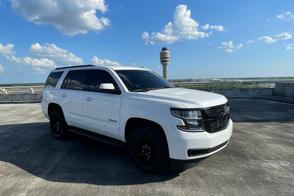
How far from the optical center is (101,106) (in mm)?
6113

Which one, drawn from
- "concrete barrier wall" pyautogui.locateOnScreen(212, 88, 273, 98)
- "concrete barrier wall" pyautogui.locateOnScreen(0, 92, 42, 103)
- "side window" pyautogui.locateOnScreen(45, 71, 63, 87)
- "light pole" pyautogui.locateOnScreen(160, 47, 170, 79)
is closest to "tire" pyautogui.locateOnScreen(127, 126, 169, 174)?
"side window" pyautogui.locateOnScreen(45, 71, 63, 87)

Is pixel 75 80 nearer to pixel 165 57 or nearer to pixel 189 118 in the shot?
pixel 189 118

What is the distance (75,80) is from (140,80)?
6.35 feet

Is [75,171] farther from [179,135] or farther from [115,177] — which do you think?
[179,135]

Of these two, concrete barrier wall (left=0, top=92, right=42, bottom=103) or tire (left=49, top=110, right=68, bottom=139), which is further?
concrete barrier wall (left=0, top=92, right=42, bottom=103)

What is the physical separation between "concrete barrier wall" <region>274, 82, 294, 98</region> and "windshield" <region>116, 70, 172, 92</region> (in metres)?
13.1

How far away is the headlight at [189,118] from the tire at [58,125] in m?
3.86

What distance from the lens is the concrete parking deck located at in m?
4.67

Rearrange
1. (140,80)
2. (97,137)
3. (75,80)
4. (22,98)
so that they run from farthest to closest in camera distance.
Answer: (22,98), (75,80), (97,137), (140,80)

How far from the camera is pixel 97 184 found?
16.1 feet

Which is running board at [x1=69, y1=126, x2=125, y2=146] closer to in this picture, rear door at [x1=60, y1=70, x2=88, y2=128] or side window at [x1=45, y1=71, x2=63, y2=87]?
rear door at [x1=60, y1=70, x2=88, y2=128]

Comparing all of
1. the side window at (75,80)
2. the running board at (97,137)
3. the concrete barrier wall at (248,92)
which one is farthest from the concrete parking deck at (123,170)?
the concrete barrier wall at (248,92)

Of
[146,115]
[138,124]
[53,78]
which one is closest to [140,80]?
[138,124]

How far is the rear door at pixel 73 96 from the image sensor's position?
270 inches
